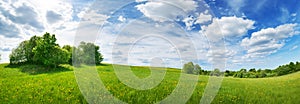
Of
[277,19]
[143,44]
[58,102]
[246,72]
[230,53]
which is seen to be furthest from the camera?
[246,72]

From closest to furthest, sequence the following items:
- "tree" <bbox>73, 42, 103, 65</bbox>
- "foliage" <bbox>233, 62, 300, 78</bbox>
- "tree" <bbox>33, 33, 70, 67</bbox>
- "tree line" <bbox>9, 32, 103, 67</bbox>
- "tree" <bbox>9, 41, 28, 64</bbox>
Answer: "tree" <bbox>73, 42, 103, 65</bbox> < "foliage" <bbox>233, 62, 300, 78</bbox> < "tree" <bbox>33, 33, 70, 67</bbox> < "tree line" <bbox>9, 32, 103, 67</bbox> < "tree" <bbox>9, 41, 28, 64</bbox>

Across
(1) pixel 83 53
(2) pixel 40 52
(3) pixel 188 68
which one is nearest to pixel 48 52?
(2) pixel 40 52

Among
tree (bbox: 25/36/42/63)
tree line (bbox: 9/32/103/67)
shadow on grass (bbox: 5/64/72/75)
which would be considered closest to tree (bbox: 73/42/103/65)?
shadow on grass (bbox: 5/64/72/75)

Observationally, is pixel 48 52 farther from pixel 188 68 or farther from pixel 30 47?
pixel 188 68

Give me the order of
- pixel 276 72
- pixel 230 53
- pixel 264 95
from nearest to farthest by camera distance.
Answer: pixel 264 95 < pixel 230 53 < pixel 276 72

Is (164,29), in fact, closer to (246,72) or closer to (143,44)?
(143,44)

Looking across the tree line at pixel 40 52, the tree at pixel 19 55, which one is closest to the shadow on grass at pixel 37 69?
the tree line at pixel 40 52

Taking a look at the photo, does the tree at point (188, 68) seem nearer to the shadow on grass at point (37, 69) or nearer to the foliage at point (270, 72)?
the foliage at point (270, 72)

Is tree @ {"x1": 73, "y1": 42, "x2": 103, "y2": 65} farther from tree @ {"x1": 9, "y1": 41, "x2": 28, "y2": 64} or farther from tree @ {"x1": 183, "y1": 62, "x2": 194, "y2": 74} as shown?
tree @ {"x1": 9, "y1": 41, "x2": 28, "y2": 64}

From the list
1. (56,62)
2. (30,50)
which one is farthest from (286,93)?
(30,50)

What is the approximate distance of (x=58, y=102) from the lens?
13.6 m

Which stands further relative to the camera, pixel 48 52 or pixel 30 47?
pixel 30 47

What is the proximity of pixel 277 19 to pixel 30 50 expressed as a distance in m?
30.2

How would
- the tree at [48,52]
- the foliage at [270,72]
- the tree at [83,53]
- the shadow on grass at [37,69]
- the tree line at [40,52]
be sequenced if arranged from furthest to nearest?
1. the tree line at [40,52]
2. the tree at [48,52]
3. the shadow on grass at [37,69]
4. the foliage at [270,72]
5. the tree at [83,53]
